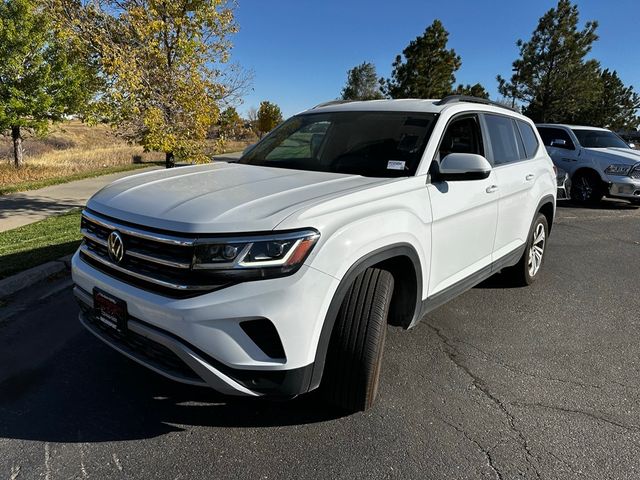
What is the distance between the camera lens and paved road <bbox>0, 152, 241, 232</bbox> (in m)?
8.30

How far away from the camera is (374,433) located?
251 cm

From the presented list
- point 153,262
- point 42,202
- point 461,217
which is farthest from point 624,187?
point 42,202

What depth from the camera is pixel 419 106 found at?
11.6 feet

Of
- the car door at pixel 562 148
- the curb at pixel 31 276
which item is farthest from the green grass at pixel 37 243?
the car door at pixel 562 148

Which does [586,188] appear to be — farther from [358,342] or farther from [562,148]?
[358,342]

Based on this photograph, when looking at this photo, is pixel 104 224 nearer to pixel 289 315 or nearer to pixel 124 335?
pixel 124 335

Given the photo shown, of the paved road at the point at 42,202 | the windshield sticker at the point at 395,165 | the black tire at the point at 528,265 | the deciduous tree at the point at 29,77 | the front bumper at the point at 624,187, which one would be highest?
the deciduous tree at the point at 29,77

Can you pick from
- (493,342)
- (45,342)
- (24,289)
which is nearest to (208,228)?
(45,342)

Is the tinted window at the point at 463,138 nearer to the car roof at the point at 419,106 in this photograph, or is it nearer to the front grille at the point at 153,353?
the car roof at the point at 419,106

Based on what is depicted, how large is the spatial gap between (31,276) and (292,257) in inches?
152

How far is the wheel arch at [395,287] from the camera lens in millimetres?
2250

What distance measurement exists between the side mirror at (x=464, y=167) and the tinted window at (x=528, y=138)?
2050 mm

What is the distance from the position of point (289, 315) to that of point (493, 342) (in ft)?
7.31

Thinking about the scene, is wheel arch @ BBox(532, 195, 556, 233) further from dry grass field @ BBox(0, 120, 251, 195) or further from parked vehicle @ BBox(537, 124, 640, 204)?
dry grass field @ BBox(0, 120, 251, 195)
